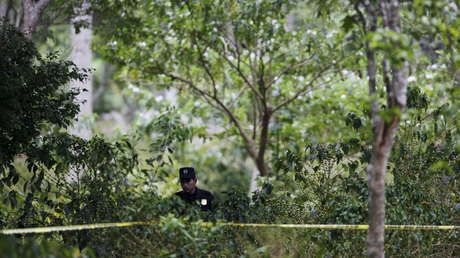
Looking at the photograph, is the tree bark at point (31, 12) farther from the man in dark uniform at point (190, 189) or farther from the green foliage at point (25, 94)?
the man in dark uniform at point (190, 189)

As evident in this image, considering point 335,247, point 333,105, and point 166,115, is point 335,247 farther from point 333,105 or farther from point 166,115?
point 333,105

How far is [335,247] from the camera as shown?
20.0ft

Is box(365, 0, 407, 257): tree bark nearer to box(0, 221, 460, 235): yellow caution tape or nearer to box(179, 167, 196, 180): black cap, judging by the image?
box(0, 221, 460, 235): yellow caution tape

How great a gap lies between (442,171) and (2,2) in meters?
8.21

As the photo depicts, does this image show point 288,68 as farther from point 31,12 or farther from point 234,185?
point 31,12

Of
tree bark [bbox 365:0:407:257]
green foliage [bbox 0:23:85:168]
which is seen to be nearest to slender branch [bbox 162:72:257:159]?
green foliage [bbox 0:23:85:168]

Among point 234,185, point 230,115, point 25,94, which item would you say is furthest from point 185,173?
point 230,115

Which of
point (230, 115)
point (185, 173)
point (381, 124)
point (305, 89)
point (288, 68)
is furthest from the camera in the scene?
point (305, 89)

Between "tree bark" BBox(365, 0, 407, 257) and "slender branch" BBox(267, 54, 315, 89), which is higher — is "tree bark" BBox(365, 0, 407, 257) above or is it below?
below

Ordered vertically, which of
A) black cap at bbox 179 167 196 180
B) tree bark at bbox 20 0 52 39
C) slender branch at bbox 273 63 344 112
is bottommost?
black cap at bbox 179 167 196 180

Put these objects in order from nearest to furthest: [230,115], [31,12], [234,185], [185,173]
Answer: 1. [185,173]
2. [234,185]
3. [31,12]
4. [230,115]

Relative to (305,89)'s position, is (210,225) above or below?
below

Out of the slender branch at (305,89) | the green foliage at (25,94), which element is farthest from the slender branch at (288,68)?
the green foliage at (25,94)

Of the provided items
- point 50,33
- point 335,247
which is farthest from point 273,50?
point 335,247
